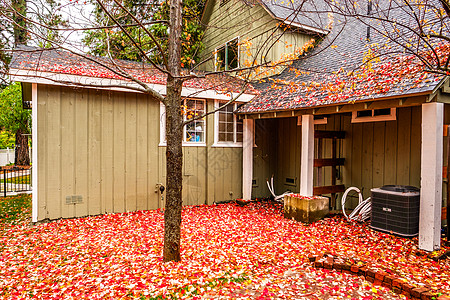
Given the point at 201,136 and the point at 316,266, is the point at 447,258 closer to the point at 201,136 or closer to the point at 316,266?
the point at 316,266

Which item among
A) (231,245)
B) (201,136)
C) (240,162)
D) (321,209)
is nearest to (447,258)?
(321,209)

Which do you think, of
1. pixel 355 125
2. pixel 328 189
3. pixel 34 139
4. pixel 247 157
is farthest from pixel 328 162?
pixel 34 139

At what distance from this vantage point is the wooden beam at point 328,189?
21.8 ft

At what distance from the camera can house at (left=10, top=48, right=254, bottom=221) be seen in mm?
5977

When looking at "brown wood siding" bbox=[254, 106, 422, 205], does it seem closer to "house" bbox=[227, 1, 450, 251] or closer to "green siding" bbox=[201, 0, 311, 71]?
"house" bbox=[227, 1, 450, 251]

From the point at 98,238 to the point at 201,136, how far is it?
3.83 metres

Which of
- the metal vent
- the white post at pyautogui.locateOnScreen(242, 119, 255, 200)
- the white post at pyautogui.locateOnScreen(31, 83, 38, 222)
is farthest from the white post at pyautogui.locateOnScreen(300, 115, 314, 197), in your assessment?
the white post at pyautogui.locateOnScreen(31, 83, 38, 222)

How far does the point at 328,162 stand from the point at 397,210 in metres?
→ 2.02

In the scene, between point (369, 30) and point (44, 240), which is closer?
point (44, 240)

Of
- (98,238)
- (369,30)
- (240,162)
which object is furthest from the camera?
(240,162)

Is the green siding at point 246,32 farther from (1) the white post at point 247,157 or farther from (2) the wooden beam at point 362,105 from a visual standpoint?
(2) the wooden beam at point 362,105

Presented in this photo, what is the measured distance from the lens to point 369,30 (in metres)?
7.34

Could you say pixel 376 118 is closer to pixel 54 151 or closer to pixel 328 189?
pixel 328 189

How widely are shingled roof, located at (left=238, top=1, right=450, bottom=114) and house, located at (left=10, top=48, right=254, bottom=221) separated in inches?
47.7
